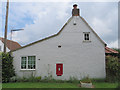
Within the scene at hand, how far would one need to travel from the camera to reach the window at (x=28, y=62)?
1274 centimetres

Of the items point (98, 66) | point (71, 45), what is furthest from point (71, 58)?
point (98, 66)

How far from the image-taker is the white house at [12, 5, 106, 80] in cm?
1226

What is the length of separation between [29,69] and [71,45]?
16.4 ft

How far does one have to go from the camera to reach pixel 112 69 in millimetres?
11281

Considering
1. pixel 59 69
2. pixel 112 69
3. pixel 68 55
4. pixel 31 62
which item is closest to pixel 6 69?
pixel 31 62

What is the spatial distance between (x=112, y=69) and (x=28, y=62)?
8.33 meters

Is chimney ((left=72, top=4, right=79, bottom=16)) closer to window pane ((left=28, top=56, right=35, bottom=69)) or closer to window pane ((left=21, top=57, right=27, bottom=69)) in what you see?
window pane ((left=28, top=56, right=35, bottom=69))

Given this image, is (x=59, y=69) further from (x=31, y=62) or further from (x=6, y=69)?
(x=6, y=69)

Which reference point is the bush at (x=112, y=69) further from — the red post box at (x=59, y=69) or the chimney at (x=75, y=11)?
the chimney at (x=75, y=11)

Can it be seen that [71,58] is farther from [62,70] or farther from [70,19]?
[70,19]

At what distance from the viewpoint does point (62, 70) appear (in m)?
12.4

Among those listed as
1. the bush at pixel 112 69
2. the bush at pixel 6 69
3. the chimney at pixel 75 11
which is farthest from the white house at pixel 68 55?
the bush at pixel 6 69

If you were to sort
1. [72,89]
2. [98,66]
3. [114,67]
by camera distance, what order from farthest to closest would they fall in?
1. [98,66]
2. [114,67]
3. [72,89]

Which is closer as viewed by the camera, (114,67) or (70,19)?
(114,67)
